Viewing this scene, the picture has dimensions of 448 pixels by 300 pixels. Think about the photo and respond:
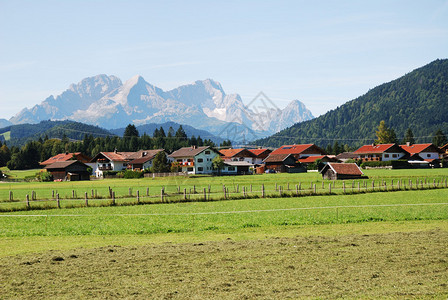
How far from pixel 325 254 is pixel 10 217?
24.3m

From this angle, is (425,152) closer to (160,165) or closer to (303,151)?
(303,151)

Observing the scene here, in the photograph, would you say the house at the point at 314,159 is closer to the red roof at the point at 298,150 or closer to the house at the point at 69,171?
the red roof at the point at 298,150

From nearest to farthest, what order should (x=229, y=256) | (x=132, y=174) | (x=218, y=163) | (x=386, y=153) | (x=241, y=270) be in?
(x=241, y=270) < (x=229, y=256) < (x=132, y=174) < (x=218, y=163) < (x=386, y=153)

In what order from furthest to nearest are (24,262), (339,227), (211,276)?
(339,227) < (24,262) < (211,276)

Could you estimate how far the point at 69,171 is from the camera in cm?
11244

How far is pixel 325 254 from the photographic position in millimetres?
16891

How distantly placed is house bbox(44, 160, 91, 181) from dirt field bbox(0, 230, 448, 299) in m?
97.7

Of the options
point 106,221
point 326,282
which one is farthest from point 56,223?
point 326,282

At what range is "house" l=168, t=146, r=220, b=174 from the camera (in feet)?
379

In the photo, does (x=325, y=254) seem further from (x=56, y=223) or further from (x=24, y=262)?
(x=56, y=223)

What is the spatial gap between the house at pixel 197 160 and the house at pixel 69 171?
25.0 meters

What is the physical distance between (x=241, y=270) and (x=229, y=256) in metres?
2.24

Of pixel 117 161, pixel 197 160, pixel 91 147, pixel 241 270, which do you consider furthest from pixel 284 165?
pixel 241 270

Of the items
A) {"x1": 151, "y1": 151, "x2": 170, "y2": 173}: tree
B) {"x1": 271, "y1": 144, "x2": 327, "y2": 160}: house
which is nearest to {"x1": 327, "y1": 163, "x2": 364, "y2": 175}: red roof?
{"x1": 151, "y1": 151, "x2": 170, "y2": 173}: tree
